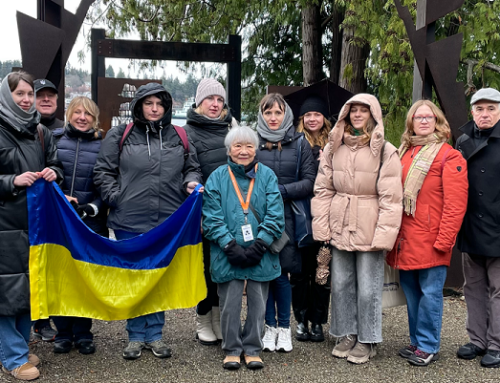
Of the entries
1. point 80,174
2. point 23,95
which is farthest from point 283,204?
point 23,95

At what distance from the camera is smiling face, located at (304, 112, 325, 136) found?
5.17 m

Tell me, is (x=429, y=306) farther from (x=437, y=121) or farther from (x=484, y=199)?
(x=437, y=121)

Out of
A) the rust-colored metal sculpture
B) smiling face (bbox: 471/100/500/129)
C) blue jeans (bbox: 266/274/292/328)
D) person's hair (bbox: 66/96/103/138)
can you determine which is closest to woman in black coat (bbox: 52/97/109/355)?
person's hair (bbox: 66/96/103/138)

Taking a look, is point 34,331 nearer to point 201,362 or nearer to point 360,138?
point 201,362

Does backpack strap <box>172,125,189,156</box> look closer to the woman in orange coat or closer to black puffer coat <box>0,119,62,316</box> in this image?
black puffer coat <box>0,119,62,316</box>

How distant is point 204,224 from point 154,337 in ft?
3.53

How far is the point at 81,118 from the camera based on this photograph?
465 centimetres

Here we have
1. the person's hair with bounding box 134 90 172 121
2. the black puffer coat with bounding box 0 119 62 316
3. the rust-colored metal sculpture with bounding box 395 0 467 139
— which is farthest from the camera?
the rust-colored metal sculpture with bounding box 395 0 467 139

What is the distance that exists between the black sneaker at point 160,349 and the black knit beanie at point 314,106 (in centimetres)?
238

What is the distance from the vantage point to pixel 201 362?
4.57m

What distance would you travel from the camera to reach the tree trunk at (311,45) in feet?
35.7

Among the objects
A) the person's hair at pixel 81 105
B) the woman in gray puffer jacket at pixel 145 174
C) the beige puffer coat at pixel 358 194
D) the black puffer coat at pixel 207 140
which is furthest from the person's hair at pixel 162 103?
the beige puffer coat at pixel 358 194

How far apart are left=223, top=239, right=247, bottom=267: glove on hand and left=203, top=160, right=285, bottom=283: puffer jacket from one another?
2.2 inches

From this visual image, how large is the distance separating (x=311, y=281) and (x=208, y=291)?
0.91 metres
